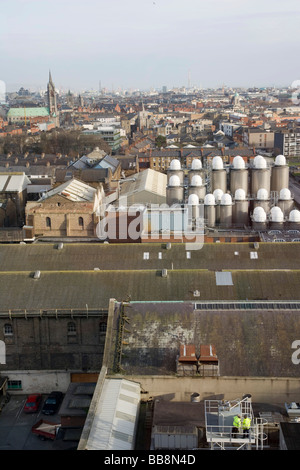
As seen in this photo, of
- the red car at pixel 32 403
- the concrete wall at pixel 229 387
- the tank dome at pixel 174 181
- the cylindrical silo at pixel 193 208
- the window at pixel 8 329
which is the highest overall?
the tank dome at pixel 174 181

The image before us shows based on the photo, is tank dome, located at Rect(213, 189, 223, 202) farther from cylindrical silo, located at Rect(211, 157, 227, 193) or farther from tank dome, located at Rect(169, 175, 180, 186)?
tank dome, located at Rect(169, 175, 180, 186)

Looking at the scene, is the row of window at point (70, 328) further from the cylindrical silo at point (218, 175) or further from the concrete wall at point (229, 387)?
the cylindrical silo at point (218, 175)

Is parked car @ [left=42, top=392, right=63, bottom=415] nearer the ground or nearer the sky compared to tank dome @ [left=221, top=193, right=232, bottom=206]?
nearer the ground

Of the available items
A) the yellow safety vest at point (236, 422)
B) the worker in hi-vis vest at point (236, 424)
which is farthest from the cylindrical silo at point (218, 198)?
the yellow safety vest at point (236, 422)

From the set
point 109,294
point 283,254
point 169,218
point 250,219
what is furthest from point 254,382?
point 250,219

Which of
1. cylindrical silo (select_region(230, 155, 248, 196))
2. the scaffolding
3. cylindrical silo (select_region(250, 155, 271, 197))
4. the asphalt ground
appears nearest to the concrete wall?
the scaffolding

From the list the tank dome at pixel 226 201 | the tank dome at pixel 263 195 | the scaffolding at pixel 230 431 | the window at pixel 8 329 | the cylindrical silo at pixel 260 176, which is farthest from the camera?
the cylindrical silo at pixel 260 176
